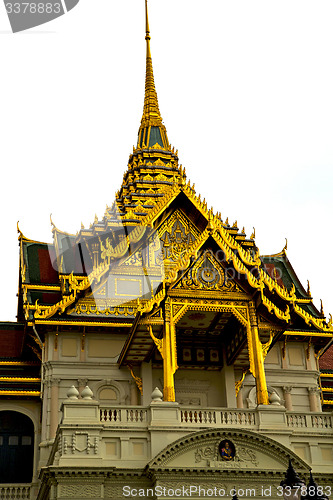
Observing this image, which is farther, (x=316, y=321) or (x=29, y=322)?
(x=316, y=321)

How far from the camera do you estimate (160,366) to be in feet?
94.3

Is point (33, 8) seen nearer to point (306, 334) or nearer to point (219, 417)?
point (219, 417)

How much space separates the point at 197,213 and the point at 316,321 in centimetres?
655

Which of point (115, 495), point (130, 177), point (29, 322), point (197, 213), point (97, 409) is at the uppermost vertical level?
point (130, 177)

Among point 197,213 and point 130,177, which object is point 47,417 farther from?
point 130,177

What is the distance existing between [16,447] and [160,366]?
20.4 ft

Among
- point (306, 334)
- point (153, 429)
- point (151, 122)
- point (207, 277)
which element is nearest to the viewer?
point (153, 429)

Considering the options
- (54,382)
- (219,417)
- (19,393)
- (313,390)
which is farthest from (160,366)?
(313,390)

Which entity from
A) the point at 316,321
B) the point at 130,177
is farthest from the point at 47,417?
the point at 130,177

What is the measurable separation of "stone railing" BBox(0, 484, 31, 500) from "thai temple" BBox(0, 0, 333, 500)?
50 mm

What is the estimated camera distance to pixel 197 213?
→ 30188mm

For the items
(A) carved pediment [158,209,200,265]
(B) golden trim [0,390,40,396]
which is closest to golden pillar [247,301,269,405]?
(A) carved pediment [158,209,200,265]

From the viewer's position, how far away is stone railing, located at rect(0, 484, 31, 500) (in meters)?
27.8

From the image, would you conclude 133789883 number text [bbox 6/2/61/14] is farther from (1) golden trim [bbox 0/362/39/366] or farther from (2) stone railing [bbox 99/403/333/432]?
(1) golden trim [bbox 0/362/39/366]
